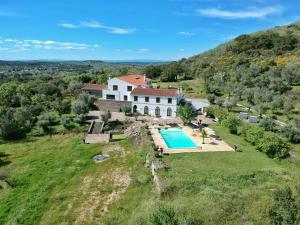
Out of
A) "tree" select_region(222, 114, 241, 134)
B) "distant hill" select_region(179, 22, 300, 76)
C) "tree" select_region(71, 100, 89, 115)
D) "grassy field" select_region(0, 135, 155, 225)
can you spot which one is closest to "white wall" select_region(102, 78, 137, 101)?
"tree" select_region(71, 100, 89, 115)

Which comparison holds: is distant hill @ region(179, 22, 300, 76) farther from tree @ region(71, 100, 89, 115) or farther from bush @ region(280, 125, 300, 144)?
tree @ region(71, 100, 89, 115)

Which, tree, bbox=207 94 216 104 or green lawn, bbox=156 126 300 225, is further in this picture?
tree, bbox=207 94 216 104

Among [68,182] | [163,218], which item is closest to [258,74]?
[68,182]

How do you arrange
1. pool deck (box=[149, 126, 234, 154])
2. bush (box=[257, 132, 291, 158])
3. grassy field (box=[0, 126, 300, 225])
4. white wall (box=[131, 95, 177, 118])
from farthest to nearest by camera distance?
white wall (box=[131, 95, 177, 118]) → pool deck (box=[149, 126, 234, 154]) → bush (box=[257, 132, 291, 158]) → grassy field (box=[0, 126, 300, 225])

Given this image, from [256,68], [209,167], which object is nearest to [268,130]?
[209,167]

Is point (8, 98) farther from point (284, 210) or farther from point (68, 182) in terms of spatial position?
point (284, 210)

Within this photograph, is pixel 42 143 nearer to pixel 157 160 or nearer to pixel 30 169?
pixel 30 169
